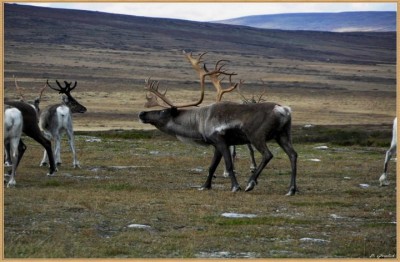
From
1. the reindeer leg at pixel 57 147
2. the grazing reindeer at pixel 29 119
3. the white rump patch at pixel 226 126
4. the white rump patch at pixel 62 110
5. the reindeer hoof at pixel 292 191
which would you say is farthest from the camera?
the white rump patch at pixel 62 110

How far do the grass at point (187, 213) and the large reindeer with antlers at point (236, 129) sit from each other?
21.4 inches

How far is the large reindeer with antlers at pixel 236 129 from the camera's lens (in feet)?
55.4

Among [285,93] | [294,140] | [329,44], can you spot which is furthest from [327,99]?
[329,44]

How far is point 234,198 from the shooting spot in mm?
15719

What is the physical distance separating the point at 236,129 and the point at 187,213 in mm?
3866

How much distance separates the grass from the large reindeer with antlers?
54 cm

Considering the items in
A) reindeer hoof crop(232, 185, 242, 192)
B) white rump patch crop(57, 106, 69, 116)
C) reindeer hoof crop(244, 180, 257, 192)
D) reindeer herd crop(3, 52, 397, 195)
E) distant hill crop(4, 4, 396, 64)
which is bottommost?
distant hill crop(4, 4, 396, 64)

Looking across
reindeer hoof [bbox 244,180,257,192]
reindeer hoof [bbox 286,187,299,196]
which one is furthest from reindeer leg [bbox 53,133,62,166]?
reindeer hoof [bbox 286,187,299,196]

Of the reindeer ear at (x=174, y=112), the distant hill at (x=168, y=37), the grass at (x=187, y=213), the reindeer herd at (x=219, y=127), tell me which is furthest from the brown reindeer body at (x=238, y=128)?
the distant hill at (x=168, y=37)

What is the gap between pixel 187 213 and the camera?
1369 cm

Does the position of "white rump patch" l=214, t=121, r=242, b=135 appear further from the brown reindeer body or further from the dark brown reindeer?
the dark brown reindeer

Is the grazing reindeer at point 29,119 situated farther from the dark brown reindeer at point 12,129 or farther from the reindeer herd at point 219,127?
the dark brown reindeer at point 12,129

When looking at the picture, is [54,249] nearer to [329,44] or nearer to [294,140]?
[294,140]

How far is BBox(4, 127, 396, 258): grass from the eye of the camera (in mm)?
10984
